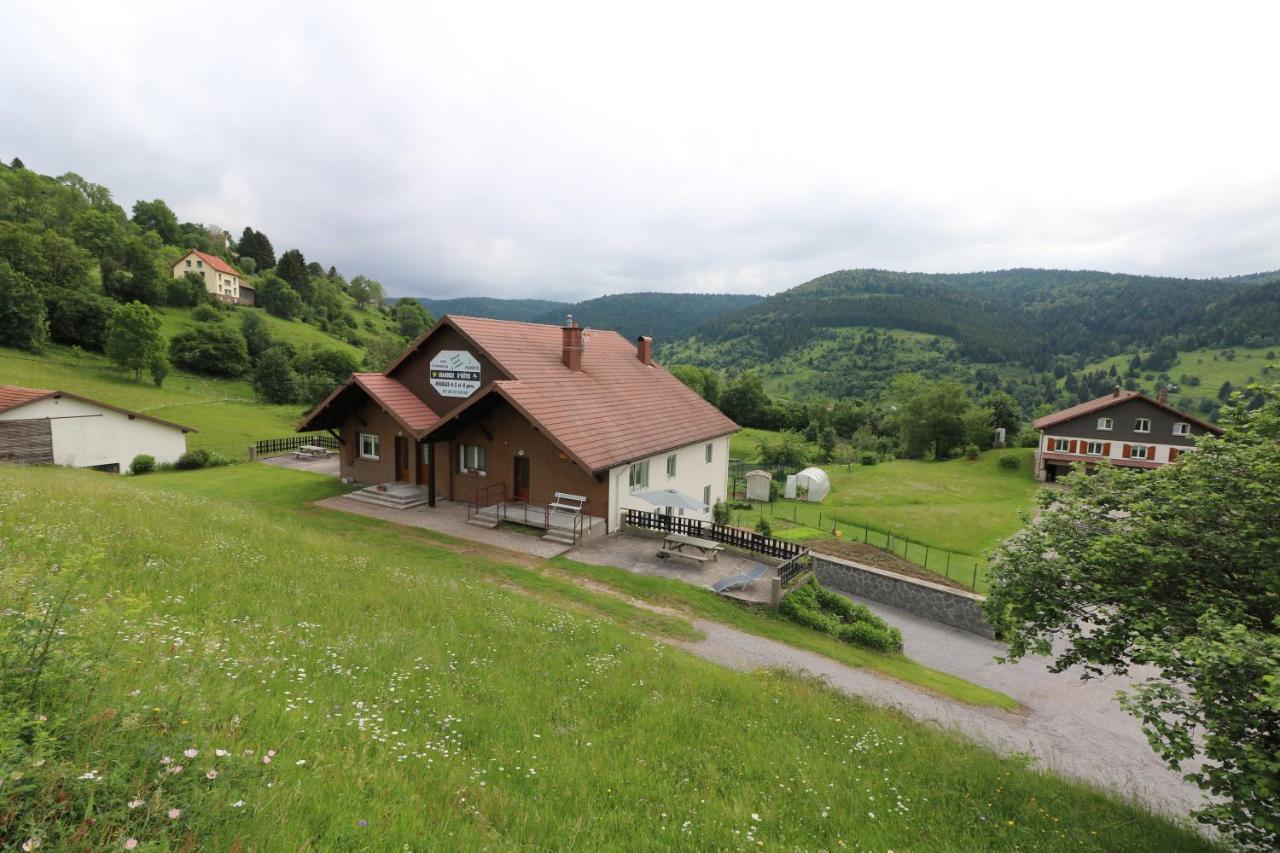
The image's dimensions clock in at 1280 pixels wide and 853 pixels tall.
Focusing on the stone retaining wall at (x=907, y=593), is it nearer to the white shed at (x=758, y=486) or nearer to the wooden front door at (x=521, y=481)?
the wooden front door at (x=521, y=481)

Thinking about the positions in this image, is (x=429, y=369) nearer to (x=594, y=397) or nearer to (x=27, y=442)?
(x=594, y=397)

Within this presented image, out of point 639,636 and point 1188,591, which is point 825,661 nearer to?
point 639,636

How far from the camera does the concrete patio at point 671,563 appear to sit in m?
16.8

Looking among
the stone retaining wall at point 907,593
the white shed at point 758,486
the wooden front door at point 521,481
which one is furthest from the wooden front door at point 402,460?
the white shed at point 758,486

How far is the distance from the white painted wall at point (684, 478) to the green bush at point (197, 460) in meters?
26.3

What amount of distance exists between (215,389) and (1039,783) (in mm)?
72351

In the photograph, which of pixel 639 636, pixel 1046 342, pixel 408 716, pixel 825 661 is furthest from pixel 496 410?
pixel 1046 342

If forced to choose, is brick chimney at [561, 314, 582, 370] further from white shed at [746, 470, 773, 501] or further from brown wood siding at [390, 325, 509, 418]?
white shed at [746, 470, 773, 501]

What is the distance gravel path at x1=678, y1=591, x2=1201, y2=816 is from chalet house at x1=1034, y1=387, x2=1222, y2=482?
130 ft

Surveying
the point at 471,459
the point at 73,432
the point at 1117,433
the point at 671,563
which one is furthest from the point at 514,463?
the point at 1117,433

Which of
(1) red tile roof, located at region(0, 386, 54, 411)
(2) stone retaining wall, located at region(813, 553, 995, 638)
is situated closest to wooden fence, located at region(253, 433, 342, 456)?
(1) red tile roof, located at region(0, 386, 54, 411)

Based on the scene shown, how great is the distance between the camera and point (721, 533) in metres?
20.1

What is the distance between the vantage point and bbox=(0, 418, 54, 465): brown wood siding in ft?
87.2

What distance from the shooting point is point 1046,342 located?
170 metres
